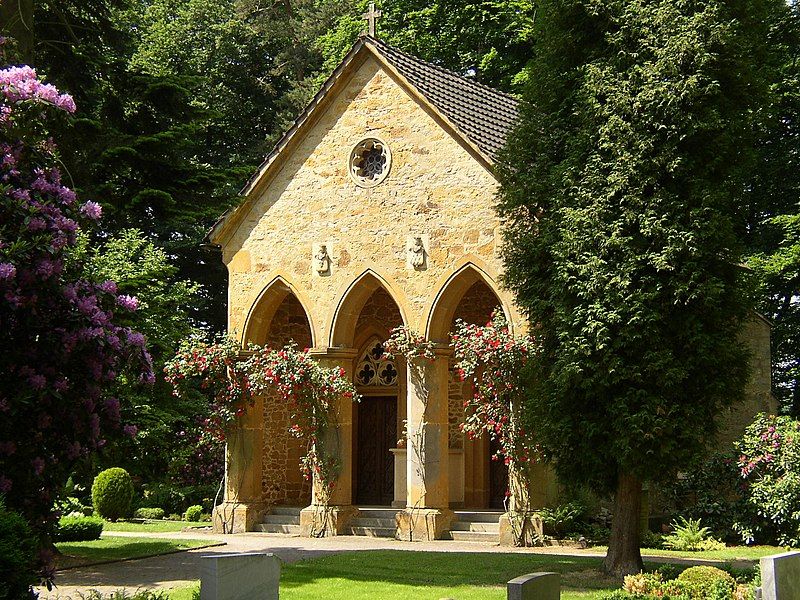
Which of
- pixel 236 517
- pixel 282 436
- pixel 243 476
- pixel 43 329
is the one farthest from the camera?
pixel 282 436

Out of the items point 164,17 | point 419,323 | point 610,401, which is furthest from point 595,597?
point 164,17

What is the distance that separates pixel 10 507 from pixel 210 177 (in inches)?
350

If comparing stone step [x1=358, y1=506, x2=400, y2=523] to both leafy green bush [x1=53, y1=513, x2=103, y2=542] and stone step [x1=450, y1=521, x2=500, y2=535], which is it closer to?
stone step [x1=450, y1=521, x2=500, y2=535]

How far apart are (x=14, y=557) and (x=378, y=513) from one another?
1355 cm

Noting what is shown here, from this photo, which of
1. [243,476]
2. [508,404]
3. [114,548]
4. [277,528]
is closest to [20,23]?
[114,548]

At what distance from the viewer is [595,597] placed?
11.7 m

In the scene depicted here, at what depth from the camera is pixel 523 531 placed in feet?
58.3

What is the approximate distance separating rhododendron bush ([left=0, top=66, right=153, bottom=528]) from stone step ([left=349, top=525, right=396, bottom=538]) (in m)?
9.78

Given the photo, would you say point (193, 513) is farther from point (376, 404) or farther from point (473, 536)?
point (473, 536)

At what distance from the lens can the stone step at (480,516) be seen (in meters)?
19.4

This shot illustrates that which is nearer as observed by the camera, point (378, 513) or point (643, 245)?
point (643, 245)

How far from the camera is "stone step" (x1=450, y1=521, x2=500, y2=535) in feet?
61.4

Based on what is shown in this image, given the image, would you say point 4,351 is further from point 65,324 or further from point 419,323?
point 419,323

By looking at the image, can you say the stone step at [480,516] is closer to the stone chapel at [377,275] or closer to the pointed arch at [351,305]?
the stone chapel at [377,275]
